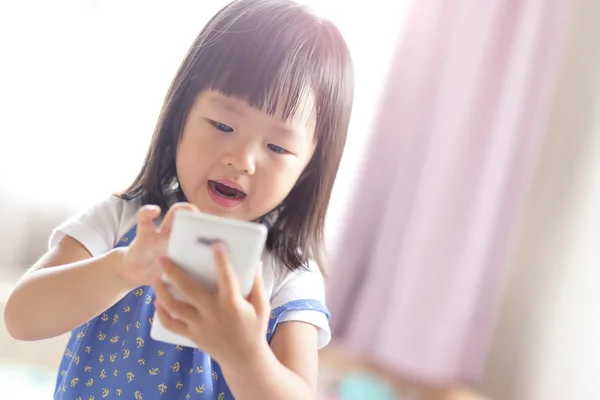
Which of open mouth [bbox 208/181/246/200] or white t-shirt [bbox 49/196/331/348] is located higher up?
open mouth [bbox 208/181/246/200]

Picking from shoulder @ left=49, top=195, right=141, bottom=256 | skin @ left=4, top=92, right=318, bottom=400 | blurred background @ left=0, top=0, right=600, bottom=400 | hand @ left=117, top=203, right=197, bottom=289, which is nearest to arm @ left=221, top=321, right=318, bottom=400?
skin @ left=4, top=92, right=318, bottom=400

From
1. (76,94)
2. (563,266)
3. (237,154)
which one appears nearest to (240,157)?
(237,154)

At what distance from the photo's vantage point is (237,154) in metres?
0.72

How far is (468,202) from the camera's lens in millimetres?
1656

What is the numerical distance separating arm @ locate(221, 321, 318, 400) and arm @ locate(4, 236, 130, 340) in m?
0.14

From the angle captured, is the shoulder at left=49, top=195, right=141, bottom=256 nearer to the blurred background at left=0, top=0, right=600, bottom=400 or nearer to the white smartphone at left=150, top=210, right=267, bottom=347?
the white smartphone at left=150, top=210, right=267, bottom=347

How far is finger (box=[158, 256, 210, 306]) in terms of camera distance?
0.57 metres

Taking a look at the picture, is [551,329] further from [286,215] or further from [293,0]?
[293,0]

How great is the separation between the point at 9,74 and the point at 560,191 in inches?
49.4

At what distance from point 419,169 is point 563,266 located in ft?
1.28

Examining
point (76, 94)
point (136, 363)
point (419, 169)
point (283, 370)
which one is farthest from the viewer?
point (419, 169)

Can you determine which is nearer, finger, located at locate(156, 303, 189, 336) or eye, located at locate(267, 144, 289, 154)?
finger, located at locate(156, 303, 189, 336)

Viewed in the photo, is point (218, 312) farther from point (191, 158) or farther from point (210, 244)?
point (191, 158)

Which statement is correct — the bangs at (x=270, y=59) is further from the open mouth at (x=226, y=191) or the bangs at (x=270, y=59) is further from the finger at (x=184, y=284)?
the finger at (x=184, y=284)
